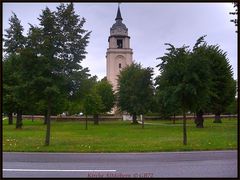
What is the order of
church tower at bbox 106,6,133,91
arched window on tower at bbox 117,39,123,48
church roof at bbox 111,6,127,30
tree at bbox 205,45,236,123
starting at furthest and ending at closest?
church roof at bbox 111,6,127,30 < arched window on tower at bbox 117,39,123,48 < church tower at bbox 106,6,133,91 < tree at bbox 205,45,236,123

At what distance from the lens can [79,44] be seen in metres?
19.9

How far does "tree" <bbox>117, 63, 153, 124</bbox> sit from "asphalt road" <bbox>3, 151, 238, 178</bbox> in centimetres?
3632

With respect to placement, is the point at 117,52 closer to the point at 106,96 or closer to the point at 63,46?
the point at 106,96

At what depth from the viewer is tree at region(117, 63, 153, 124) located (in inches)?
2094

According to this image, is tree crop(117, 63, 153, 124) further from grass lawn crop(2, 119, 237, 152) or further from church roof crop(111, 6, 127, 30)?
church roof crop(111, 6, 127, 30)

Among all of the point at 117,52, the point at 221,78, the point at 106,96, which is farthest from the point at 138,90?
the point at 117,52

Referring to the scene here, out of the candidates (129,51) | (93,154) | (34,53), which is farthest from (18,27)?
(129,51)

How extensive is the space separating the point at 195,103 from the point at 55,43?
25.6 ft

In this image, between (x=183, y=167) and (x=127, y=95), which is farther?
(x=127, y=95)

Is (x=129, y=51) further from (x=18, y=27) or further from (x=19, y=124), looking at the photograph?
(x=18, y=27)

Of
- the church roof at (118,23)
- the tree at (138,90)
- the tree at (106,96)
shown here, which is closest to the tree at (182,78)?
the tree at (138,90)

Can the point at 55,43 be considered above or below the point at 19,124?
above

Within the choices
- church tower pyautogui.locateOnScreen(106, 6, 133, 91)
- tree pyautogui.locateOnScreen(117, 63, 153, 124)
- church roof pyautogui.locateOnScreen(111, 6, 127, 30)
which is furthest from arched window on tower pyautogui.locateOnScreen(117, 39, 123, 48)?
tree pyautogui.locateOnScreen(117, 63, 153, 124)

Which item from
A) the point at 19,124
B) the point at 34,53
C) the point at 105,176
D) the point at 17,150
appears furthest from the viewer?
the point at 19,124
